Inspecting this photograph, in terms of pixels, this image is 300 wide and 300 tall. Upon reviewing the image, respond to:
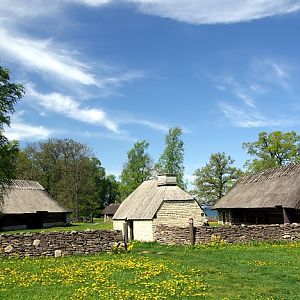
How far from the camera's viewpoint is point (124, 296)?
10.5 meters

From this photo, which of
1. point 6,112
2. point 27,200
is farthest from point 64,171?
point 6,112

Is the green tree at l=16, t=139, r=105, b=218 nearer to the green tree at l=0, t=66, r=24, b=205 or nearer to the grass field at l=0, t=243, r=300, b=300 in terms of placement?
the green tree at l=0, t=66, r=24, b=205

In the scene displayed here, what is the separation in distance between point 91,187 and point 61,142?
9486 millimetres

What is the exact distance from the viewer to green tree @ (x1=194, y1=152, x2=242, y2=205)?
6906cm

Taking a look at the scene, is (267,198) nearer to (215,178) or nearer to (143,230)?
(143,230)

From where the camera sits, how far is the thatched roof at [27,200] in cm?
5150

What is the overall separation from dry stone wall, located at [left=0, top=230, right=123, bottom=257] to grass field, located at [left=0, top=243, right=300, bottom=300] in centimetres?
67

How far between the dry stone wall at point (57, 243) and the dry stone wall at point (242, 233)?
5174 mm

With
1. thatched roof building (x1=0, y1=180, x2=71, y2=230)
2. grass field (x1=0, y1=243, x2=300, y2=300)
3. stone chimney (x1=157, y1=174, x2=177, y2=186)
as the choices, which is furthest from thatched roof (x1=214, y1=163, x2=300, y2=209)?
thatched roof building (x1=0, y1=180, x2=71, y2=230)

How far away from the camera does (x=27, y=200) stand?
178ft

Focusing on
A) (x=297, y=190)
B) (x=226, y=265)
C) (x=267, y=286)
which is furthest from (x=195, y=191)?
(x=267, y=286)

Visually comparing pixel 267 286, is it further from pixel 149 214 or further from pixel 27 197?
pixel 27 197

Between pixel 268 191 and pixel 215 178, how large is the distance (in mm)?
33746

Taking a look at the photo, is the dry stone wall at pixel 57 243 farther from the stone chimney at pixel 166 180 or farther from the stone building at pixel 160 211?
the stone chimney at pixel 166 180
